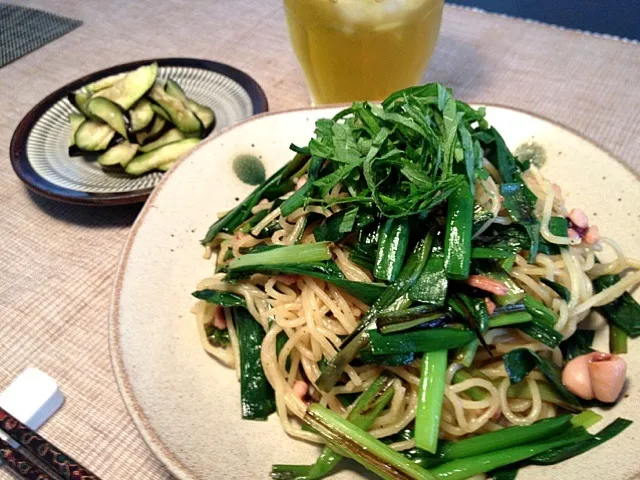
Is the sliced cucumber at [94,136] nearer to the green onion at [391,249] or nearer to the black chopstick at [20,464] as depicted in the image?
the black chopstick at [20,464]

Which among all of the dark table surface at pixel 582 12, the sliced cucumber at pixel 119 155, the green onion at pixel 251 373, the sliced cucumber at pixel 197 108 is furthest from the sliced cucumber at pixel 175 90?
the dark table surface at pixel 582 12

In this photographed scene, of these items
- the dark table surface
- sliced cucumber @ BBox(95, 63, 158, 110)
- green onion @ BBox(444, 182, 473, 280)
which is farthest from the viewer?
the dark table surface

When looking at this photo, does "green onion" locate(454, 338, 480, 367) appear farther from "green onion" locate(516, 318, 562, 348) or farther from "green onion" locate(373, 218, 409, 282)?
"green onion" locate(373, 218, 409, 282)

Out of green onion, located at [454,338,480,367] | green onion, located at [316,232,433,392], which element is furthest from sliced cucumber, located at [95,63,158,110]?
green onion, located at [454,338,480,367]

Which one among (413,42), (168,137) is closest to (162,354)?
(168,137)

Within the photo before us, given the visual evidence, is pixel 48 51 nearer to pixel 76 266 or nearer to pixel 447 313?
pixel 76 266

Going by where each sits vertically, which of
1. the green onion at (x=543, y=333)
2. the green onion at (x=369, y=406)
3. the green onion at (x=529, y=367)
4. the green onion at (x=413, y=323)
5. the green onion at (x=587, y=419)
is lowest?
the green onion at (x=369, y=406)
